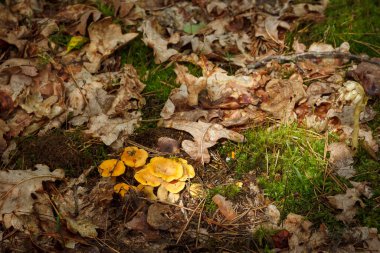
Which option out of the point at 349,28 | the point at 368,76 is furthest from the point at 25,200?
the point at 349,28

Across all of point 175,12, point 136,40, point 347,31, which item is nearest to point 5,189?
point 136,40

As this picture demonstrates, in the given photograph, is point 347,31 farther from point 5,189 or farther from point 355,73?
point 5,189

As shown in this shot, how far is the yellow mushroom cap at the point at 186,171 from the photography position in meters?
3.06

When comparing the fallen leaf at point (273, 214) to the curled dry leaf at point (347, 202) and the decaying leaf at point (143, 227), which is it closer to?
the curled dry leaf at point (347, 202)

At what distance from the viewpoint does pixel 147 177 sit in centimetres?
301

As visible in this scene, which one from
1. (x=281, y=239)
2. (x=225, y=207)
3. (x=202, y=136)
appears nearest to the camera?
(x=281, y=239)

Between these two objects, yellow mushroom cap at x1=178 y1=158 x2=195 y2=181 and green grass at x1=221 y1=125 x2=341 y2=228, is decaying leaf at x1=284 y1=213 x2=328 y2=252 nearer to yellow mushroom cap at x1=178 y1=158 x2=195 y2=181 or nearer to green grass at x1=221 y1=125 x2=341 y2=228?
green grass at x1=221 y1=125 x2=341 y2=228

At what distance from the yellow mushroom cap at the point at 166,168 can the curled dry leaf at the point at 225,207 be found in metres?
0.32

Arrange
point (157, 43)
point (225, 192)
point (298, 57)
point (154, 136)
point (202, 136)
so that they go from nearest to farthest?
point (225, 192) → point (202, 136) → point (154, 136) → point (298, 57) → point (157, 43)

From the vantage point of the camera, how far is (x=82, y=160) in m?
3.27

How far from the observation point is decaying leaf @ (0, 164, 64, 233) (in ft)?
9.23

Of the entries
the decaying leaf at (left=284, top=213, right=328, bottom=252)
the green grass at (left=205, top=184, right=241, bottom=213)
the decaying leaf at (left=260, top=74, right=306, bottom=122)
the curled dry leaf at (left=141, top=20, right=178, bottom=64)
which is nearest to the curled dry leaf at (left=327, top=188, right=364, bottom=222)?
the decaying leaf at (left=284, top=213, right=328, bottom=252)

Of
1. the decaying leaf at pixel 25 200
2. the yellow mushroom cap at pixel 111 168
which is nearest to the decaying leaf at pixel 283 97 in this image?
the yellow mushroom cap at pixel 111 168

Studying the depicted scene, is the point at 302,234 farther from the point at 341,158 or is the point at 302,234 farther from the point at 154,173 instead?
the point at 154,173
